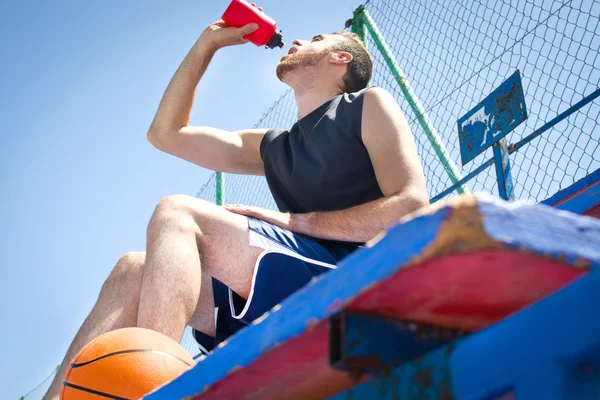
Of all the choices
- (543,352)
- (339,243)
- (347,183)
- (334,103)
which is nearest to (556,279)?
(543,352)

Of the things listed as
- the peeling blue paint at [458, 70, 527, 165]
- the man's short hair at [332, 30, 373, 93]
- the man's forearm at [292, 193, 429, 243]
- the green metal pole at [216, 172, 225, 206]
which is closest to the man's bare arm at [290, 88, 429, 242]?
the man's forearm at [292, 193, 429, 243]

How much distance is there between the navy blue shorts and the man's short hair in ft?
3.24

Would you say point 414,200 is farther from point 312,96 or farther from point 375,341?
point 375,341

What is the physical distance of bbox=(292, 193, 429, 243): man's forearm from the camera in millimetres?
1794

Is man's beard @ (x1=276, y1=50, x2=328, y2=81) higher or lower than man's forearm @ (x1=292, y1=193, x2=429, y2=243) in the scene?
higher

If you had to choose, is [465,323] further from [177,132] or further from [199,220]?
[177,132]

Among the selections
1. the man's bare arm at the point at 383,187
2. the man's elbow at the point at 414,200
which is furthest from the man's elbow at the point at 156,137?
the man's elbow at the point at 414,200

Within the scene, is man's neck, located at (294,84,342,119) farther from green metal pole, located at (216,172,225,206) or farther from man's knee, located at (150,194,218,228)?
green metal pole, located at (216,172,225,206)

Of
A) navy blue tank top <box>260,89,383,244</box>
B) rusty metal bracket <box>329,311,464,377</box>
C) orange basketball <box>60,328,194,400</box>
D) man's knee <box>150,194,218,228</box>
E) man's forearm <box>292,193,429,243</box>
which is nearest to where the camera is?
rusty metal bracket <box>329,311,464,377</box>

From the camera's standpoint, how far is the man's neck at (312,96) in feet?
8.30

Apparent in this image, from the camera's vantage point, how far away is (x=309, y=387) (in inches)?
29.3

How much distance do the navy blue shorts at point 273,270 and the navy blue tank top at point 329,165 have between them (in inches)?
9.9

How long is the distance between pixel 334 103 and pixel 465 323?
1.76 metres

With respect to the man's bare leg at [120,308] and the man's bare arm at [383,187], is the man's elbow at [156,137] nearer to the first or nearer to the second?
the man's bare leg at [120,308]
